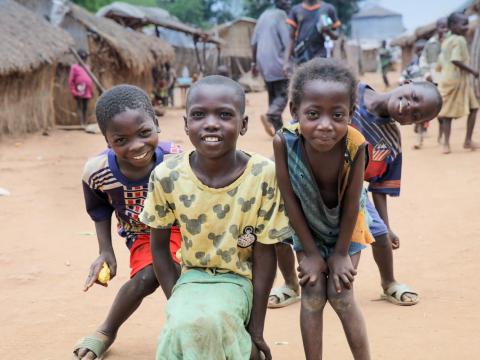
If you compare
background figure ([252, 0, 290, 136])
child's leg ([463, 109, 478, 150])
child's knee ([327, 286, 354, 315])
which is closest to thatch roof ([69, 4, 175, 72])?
background figure ([252, 0, 290, 136])

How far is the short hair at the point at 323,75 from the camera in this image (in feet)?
7.38

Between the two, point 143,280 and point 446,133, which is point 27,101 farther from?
point 143,280

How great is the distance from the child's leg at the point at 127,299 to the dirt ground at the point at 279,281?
147 millimetres

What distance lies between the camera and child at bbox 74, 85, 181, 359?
2697 mm

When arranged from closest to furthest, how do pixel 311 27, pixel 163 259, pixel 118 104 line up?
pixel 163 259
pixel 118 104
pixel 311 27

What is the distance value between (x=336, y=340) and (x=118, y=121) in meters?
1.43

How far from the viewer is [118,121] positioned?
268 cm

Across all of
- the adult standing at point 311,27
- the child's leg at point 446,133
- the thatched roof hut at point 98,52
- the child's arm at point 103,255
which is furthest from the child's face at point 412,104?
the thatched roof hut at point 98,52

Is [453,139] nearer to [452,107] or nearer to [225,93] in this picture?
[452,107]

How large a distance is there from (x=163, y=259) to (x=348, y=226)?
729mm

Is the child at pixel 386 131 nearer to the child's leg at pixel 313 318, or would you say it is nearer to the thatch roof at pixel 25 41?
the child's leg at pixel 313 318

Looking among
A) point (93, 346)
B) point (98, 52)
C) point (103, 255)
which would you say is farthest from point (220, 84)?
point (98, 52)

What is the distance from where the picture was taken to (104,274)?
2750 millimetres

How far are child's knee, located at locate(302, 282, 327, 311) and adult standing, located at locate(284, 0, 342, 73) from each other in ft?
16.7
